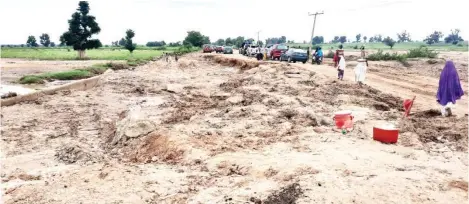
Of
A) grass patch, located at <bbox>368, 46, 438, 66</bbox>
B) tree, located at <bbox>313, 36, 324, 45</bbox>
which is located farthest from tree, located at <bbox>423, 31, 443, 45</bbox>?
grass patch, located at <bbox>368, 46, 438, 66</bbox>

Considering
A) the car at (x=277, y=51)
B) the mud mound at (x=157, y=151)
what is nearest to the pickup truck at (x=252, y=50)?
the car at (x=277, y=51)

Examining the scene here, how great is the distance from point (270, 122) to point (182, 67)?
914 inches

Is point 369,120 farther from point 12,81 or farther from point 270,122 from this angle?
point 12,81

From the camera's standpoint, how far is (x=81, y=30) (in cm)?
4819

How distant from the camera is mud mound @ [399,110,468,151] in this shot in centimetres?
799

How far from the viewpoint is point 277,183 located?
5.51 metres

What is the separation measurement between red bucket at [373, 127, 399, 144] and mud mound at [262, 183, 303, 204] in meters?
3.19

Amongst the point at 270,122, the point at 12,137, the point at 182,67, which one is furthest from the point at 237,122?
the point at 182,67

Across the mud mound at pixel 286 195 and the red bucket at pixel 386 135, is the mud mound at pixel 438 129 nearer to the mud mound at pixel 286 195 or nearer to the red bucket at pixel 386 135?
the red bucket at pixel 386 135

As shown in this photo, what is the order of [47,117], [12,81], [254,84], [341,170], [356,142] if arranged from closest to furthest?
[341,170] < [356,142] < [47,117] < [254,84] < [12,81]

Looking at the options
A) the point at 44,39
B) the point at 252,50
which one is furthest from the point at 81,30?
the point at 44,39

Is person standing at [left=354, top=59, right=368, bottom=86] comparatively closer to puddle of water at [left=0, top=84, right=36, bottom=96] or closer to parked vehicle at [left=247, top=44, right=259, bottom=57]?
puddle of water at [left=0, top=84, right=36, bottom=96]

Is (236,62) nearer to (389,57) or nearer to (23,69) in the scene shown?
(389,57)

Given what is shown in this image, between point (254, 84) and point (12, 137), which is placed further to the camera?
point (254, 84)
